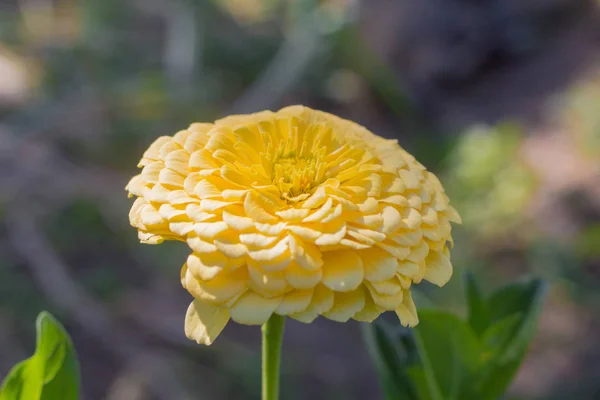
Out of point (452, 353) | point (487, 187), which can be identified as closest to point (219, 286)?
point (452, 353)

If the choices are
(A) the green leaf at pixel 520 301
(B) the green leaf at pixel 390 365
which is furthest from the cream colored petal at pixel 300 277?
(A) the green leaf at pixel 520 301

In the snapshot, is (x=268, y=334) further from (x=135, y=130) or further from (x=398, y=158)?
(x=135, y=130)

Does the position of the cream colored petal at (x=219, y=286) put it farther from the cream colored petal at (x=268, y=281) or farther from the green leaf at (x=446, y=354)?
the green leaf at (x=446, y=354)

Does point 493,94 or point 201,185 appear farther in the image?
point 493,94

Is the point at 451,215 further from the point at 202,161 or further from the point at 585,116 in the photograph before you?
the point at 585,116

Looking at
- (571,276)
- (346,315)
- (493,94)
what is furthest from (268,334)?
(493,94)
